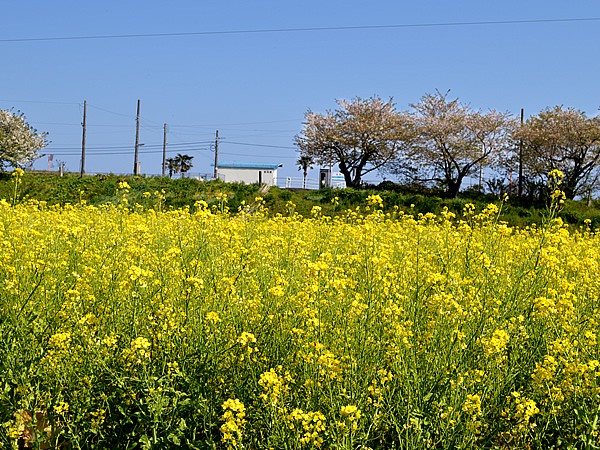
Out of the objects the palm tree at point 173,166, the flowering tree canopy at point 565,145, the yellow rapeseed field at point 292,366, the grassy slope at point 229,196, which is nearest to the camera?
the yellow rapeseed field at point 292,366

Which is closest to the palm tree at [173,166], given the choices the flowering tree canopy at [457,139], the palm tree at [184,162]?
the palm tree at [184,162]

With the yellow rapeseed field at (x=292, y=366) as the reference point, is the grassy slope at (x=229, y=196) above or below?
above

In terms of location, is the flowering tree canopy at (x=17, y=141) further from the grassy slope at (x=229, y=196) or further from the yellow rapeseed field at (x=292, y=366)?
the yellow rapeseed field at (x=292, y=366)

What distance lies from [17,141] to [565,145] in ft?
108

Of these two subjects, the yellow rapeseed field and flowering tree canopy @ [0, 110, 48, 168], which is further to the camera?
flowering tree canopy @ [0, 110, 48, 168]

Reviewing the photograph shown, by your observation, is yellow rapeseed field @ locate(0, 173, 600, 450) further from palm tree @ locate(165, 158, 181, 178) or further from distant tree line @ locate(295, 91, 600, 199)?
palm tree @ locate(165, 158, 181, 178)

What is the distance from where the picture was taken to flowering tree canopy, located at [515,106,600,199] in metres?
28.0

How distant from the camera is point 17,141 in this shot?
112ft

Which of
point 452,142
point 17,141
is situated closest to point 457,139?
point 452,142

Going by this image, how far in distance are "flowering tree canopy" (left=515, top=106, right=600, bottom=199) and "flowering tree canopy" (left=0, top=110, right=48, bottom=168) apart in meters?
30.6

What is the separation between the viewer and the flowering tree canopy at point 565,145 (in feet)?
91.7

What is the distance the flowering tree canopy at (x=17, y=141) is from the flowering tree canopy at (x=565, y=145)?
30607 mm

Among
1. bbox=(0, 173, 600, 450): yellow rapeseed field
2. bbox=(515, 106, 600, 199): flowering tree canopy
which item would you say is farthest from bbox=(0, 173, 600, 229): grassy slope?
bbox=(0, 173, 600, 450): yellow rapeseed field

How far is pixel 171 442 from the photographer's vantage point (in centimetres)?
263
